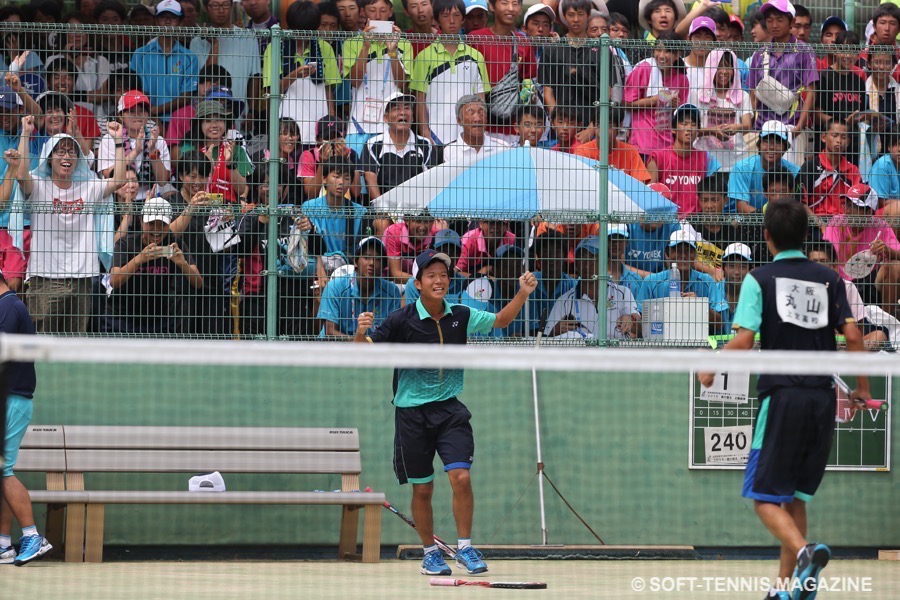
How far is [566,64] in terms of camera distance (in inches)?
417

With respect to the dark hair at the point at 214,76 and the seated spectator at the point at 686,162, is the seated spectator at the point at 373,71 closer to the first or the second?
the dark hair at the point at 214,76

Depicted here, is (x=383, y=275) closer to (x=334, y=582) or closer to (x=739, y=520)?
(x=334, y=582)

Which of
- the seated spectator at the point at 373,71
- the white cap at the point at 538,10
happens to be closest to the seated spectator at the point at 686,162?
the seated spectator at the point at 373,71

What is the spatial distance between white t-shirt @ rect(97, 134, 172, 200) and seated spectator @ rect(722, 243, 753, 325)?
444 cm

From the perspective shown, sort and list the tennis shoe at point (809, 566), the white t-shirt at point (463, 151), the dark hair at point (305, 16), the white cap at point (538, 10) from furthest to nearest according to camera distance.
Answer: the white cap at point (538, 10)
the dark hair at point (305, 16)
the white t-shirt at point (463, 151)
the tennis shoe at point (809, 566)

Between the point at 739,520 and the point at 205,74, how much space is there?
18.3 ft

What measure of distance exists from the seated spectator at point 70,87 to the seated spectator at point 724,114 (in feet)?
15.6

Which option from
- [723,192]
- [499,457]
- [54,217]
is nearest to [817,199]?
[723,192]

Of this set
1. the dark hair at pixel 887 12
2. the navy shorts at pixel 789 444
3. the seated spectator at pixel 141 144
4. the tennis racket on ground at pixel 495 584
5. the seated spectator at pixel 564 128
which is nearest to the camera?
the navy shorts at pixel 789 444

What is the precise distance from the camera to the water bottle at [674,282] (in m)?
10.5

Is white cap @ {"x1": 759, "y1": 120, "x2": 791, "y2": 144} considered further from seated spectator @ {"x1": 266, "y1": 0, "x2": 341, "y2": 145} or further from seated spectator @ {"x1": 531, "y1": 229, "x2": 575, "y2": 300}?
seated spectator @ {"x1": 266, "y1": 0, "x2": 341, "y2": 145}

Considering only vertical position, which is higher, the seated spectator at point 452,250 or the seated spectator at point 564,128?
the seated spectator at point 564,128

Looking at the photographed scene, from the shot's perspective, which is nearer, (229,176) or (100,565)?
(100,565)

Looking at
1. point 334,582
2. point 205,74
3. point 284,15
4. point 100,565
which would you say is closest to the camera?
point 334,582
